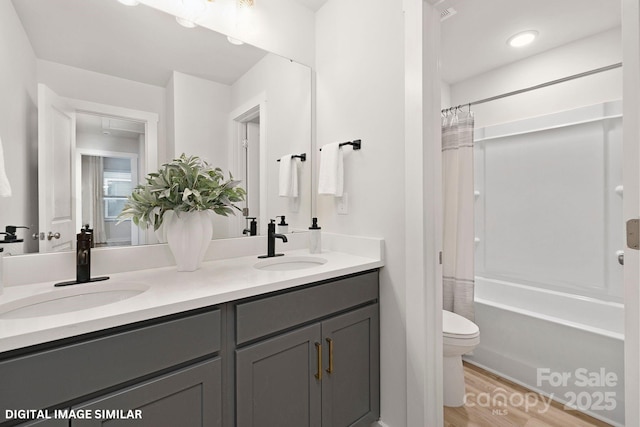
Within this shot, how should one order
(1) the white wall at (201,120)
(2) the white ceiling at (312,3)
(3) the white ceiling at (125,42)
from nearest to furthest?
(3) the white ceiling at (125,42) < (1) the white wall at (201,120) < (2) the white ceiling at (312,3)

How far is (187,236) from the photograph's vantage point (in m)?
1.25

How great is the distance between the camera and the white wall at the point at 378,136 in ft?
4.75

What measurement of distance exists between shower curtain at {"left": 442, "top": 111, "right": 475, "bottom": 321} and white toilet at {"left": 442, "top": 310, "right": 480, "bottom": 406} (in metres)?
0.51

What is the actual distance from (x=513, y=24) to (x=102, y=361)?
9.40 feet

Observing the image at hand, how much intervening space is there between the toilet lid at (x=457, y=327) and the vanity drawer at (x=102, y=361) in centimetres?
140

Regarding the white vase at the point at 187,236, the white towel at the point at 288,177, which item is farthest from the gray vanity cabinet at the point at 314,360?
the white towel at the point at 288,177

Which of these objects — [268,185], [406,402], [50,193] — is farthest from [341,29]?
[406,402]

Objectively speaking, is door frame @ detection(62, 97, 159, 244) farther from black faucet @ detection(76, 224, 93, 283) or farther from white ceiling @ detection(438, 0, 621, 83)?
white ceiling @ detection(438, 0, 621, 83)

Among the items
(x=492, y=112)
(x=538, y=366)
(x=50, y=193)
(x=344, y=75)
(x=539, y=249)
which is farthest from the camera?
(x=492, y=112)

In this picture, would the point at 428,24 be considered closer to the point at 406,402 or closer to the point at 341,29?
the point at 341,29

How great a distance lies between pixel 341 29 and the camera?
5.81 feet

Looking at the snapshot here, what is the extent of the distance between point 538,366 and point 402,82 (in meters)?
1.98

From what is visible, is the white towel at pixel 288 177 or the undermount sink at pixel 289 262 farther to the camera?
the white towel at pixel 288 177

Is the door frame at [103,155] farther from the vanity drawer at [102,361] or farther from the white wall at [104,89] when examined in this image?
the vanity drawer at [102,361]
